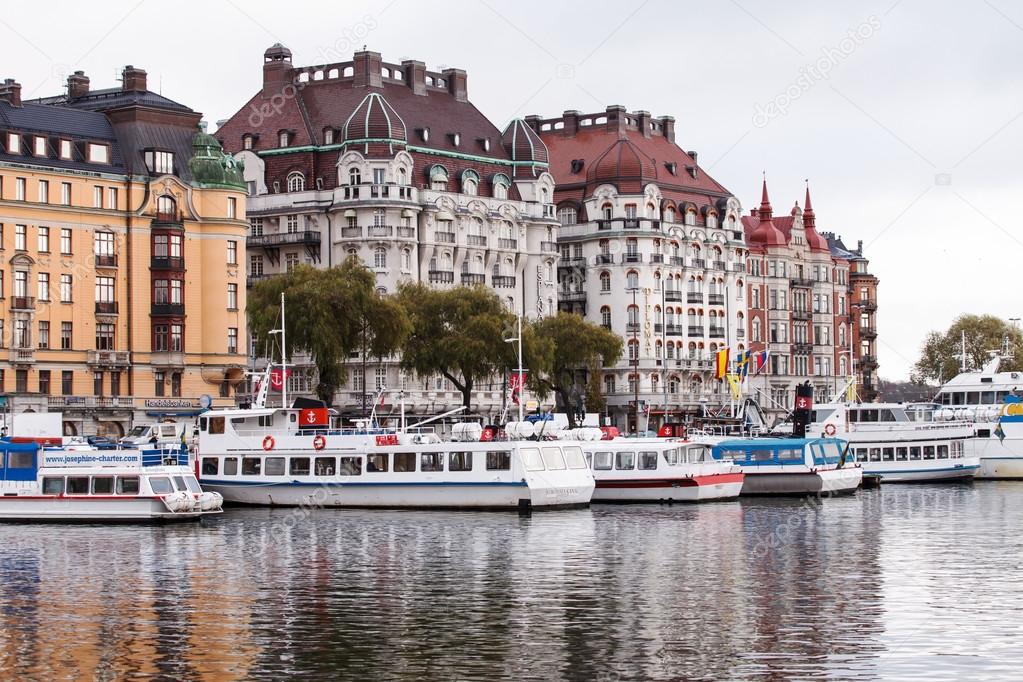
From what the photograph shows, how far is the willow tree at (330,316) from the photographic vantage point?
386 ft

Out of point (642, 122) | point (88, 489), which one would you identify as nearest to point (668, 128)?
point (642, 122)

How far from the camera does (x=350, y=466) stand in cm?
8756

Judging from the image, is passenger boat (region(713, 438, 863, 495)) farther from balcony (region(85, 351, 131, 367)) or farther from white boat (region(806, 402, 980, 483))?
balcony (region(85, 351, 131, 367))

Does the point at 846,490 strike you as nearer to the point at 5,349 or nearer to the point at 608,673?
the point at 5,349

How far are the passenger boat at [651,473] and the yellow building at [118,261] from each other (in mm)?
38584

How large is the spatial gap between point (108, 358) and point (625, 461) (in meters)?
46.9

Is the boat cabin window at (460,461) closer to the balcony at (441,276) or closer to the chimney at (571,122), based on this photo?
the balcony at (441,276)

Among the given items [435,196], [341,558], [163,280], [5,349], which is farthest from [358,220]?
[341,558]

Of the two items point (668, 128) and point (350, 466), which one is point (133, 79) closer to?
point (350, 466)

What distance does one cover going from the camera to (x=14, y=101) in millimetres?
126188

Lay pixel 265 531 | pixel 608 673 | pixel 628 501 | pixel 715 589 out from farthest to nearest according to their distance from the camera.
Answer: pixel 628 501 < pixel 265 531 < pixel 715 589 < pixel 608 673

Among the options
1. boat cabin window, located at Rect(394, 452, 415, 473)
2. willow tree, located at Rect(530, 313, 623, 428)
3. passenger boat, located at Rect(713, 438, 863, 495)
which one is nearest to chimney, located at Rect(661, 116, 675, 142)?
willow tree, located at Rect(530, 313, 623, 428)

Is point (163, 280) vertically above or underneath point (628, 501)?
above

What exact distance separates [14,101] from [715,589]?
280ft
